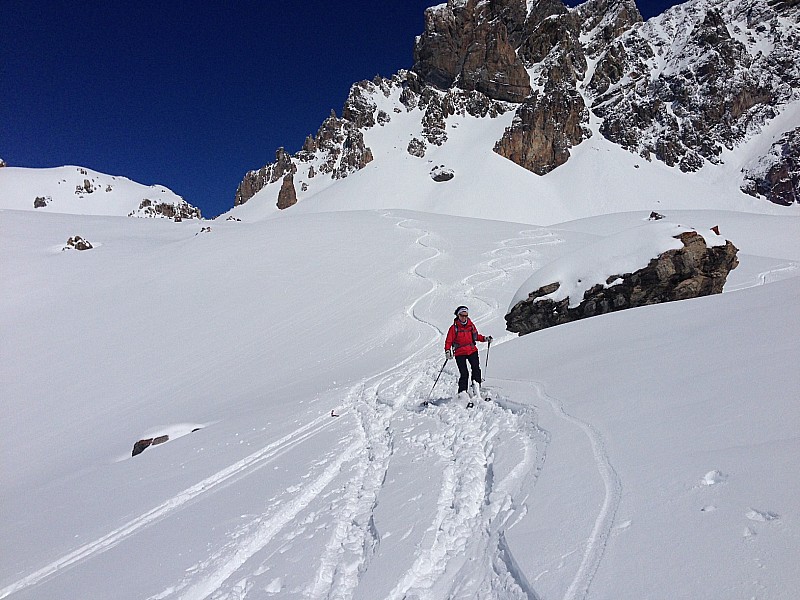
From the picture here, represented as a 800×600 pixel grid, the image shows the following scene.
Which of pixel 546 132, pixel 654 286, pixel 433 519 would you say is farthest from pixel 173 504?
pixel 546 132

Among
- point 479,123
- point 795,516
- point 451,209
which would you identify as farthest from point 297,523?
Result: point 479,123

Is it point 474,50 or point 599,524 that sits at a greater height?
point 474,50

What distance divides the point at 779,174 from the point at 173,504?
91.5m

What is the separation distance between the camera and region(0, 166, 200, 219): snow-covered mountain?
3804 inches

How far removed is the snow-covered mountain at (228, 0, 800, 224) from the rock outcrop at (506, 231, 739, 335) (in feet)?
185

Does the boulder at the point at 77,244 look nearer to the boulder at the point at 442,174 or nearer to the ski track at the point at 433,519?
the ski track at the point at 433,519

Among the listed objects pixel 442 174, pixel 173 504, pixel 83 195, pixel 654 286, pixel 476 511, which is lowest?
pixel 476 511

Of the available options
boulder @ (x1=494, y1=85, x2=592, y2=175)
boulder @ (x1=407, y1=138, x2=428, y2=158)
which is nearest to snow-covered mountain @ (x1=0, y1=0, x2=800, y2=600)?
boulder @ (x1=494, y1=85, x2=592, y2=175)

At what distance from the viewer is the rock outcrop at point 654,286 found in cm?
998

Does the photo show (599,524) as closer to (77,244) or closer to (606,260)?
(606,260)

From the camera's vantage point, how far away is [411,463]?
4.59 meters

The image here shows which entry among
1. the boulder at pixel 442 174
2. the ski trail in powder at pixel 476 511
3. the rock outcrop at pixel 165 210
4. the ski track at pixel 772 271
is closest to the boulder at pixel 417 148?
the boulder at pixel 442 174

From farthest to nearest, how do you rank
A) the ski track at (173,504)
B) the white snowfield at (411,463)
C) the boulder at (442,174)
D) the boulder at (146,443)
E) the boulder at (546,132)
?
the boulder at (546,132) → the boulder at (442,174) → the boulder at (146,443) → the ski track at (173,504) → the white snowfield at (411,463)

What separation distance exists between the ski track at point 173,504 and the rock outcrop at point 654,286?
6804 millimetres
